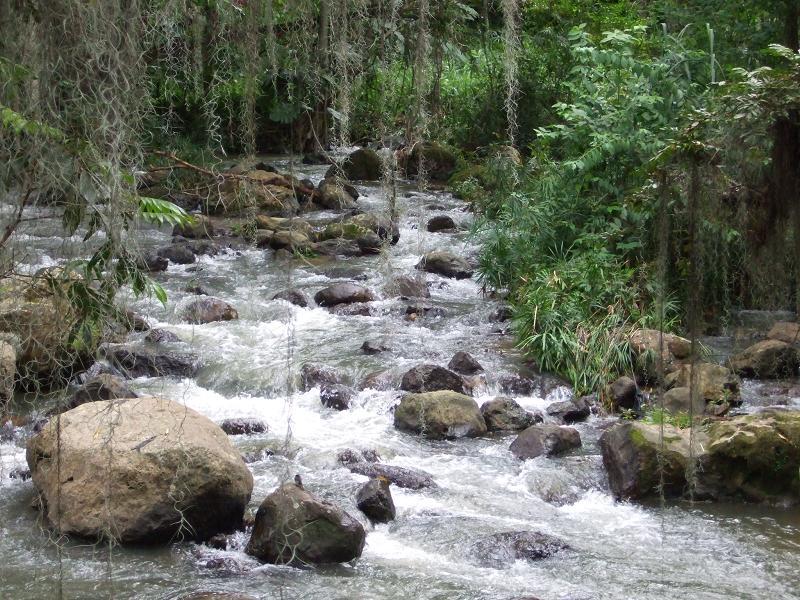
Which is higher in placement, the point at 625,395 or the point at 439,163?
the point at 439,163

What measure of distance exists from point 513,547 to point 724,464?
1.89m

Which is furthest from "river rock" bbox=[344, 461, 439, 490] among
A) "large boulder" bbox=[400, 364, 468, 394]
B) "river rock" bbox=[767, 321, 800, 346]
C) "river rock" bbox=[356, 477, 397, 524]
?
"river rock" bbox=[767, 321, 800, 346]

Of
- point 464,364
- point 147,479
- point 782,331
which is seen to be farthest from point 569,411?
point 147,479

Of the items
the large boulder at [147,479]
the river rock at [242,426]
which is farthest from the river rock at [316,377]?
the large boulder at [147,479]

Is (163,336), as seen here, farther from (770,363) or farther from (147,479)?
(770,363)

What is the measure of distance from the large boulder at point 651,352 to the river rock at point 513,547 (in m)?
3.11

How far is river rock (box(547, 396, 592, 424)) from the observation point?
8.22 meters

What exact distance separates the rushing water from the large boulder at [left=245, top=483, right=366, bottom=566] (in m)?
0.10

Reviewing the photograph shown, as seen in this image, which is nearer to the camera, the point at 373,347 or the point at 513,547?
the point at 513,547

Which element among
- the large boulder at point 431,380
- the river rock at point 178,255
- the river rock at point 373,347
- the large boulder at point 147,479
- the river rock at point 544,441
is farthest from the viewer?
the river rock at point 178,255

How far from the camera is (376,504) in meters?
6.25

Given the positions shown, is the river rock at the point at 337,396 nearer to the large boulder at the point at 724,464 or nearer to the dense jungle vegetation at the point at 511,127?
the dense jungle vegetation at the point at 511,127

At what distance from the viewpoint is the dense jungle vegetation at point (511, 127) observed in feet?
9.40

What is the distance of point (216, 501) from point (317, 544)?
730 millimetres
